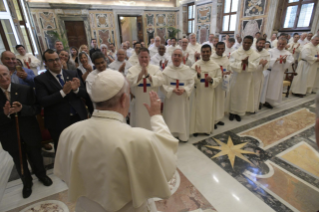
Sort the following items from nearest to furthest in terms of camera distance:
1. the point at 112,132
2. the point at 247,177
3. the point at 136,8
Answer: the point at 112,132 < the point at 247,177 < the point at 136,8

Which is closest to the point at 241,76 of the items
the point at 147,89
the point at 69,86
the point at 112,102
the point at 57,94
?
the point at 147,89

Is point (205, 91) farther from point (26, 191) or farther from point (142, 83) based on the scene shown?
point (26, 191)

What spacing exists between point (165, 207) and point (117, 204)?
1.50 meters

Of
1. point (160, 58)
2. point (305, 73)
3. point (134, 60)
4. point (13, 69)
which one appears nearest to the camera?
point (13, 69)

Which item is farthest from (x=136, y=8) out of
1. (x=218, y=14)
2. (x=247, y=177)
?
(x=247, y=177)

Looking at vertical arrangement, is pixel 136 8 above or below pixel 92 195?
above

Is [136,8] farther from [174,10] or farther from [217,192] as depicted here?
[217,192]

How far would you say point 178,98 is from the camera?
3.63m

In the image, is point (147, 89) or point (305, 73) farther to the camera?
point (305, 73)

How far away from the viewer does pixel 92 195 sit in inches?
47.0

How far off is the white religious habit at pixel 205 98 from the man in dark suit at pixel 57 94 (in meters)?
2.32

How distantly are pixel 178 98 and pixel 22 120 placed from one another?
2.56 meters

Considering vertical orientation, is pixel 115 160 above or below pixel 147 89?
above

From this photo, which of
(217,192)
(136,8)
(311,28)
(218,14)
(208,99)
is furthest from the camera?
(136,8)
